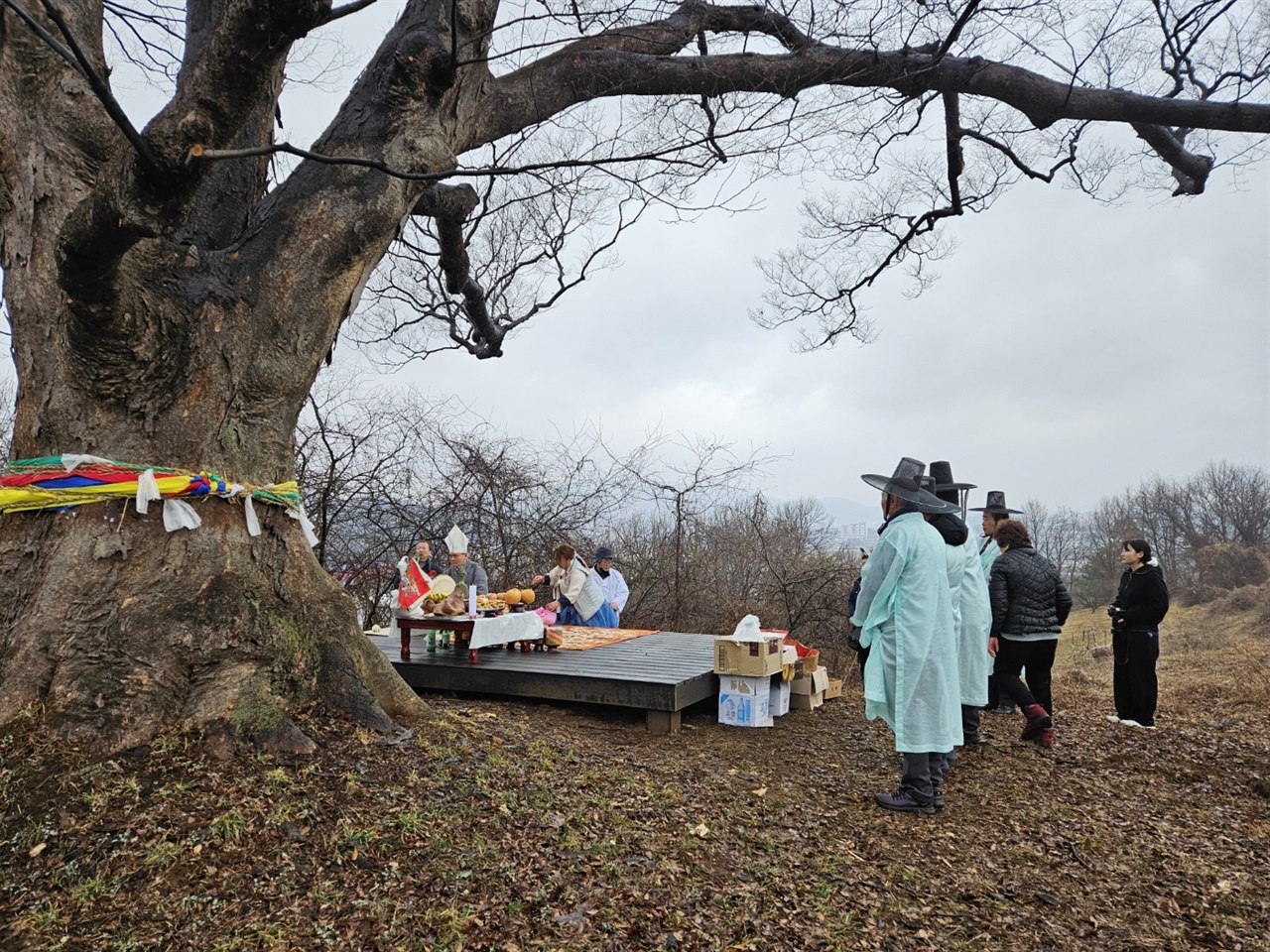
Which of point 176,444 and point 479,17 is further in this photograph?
point 479,17

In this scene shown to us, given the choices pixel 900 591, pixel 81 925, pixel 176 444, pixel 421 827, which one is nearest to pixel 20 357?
pixel 176 444

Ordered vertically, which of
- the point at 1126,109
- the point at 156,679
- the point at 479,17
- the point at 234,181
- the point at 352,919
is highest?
the point at 1126,109

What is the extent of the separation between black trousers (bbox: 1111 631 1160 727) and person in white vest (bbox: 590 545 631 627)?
17.7 feet

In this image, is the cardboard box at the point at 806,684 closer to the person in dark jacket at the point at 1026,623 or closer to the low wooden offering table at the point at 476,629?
the person in dark jacket at the point at 1026,623

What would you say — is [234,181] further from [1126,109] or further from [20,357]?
[1126,109]

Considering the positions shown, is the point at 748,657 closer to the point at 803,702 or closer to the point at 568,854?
the point at 803,702

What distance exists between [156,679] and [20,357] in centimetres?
191

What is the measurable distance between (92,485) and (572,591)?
6.20m

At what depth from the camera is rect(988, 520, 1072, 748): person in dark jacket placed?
677cm

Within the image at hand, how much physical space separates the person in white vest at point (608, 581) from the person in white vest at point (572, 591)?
0.17 metres

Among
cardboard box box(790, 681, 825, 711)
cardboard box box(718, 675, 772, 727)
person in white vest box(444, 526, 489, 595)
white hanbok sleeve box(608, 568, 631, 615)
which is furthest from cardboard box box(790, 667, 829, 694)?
white hanbok sleeve box(608, 568, 631, 615)

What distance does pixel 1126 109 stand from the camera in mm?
6551

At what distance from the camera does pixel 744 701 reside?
255 inches

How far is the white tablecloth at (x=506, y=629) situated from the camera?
6.87 m
